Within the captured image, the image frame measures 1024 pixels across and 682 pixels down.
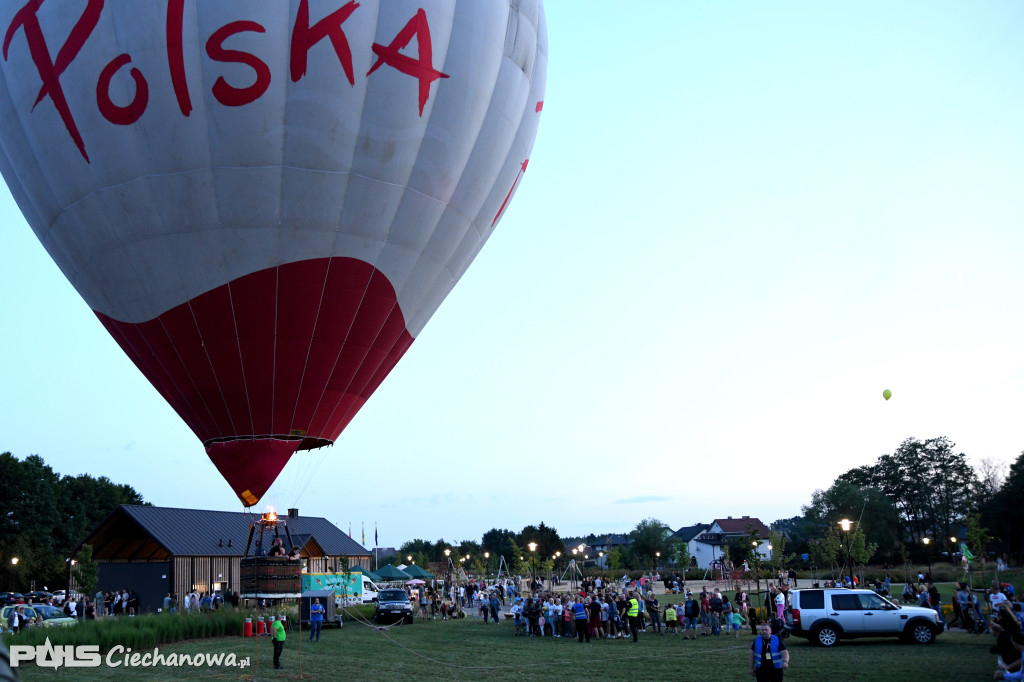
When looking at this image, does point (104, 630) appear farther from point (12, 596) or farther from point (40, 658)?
point (12, 596)

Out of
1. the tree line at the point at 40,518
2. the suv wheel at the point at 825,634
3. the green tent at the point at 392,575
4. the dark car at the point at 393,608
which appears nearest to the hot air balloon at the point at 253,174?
the suv wheel at the point at 825,634

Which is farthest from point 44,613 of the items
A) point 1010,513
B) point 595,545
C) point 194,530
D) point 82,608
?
point 595,545

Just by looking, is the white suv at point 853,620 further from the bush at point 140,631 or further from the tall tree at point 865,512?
the tall tree at point 865,512

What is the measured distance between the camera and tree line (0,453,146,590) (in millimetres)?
60875

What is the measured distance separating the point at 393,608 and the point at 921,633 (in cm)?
1749

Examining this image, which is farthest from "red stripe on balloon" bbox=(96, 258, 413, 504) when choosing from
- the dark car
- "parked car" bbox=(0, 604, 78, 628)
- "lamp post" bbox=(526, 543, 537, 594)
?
"lamp post" bbox=(526, 543, 537, 594)

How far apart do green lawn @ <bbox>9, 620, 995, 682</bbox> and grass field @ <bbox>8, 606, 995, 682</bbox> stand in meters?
0.02

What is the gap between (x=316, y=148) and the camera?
13172mm

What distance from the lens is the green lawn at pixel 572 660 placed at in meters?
14.1

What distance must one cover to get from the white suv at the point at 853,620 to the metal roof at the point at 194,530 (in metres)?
21.1

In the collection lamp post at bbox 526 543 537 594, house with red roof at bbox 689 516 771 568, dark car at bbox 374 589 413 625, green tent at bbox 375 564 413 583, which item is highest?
dark car at bbox 374 589 413 625

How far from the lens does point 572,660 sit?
16.8 metres

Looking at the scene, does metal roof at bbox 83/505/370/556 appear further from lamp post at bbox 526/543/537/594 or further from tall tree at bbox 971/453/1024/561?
tall tree at bbox 971/453/1024/561

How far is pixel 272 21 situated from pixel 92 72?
2968 mm
